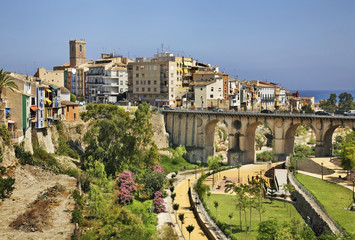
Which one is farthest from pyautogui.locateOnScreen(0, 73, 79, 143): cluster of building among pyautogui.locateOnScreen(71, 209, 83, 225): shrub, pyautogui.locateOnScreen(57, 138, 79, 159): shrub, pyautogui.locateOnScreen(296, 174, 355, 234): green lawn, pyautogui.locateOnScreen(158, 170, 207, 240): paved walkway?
pyautogui.locateOnScreen(296, 174, 355, 234): green lawn

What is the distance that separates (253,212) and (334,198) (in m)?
8.81

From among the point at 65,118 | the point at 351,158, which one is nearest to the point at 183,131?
the point at 65,118

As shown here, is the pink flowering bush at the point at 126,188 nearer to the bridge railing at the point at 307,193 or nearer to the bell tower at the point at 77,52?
the bridge railing at the point at 307,193

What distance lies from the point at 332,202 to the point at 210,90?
55.8 metres

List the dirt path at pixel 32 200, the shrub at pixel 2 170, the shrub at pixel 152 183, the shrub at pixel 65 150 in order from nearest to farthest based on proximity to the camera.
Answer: the dirt path at pixel 32 200 → the shrub at pixel 2 170 → the shrub at pixel 152 183 → the shrub at pixel 65 150

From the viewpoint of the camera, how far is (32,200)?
46438mm

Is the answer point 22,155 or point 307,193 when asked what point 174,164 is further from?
point 22,155

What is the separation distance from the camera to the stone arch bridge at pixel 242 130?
76125 mm

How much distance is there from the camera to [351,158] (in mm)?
61562

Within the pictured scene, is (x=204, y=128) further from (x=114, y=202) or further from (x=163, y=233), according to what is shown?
(x=163, y=233)

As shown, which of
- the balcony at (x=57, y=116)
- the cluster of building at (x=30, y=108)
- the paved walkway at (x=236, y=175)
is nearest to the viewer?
the cluster of building at (x=30, y=108)

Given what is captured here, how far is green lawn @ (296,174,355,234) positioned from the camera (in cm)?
4509

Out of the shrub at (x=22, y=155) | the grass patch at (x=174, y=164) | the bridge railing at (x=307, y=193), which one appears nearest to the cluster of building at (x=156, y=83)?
the grass patch at (x=174, y=164)

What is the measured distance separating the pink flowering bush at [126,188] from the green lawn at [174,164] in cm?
2188
